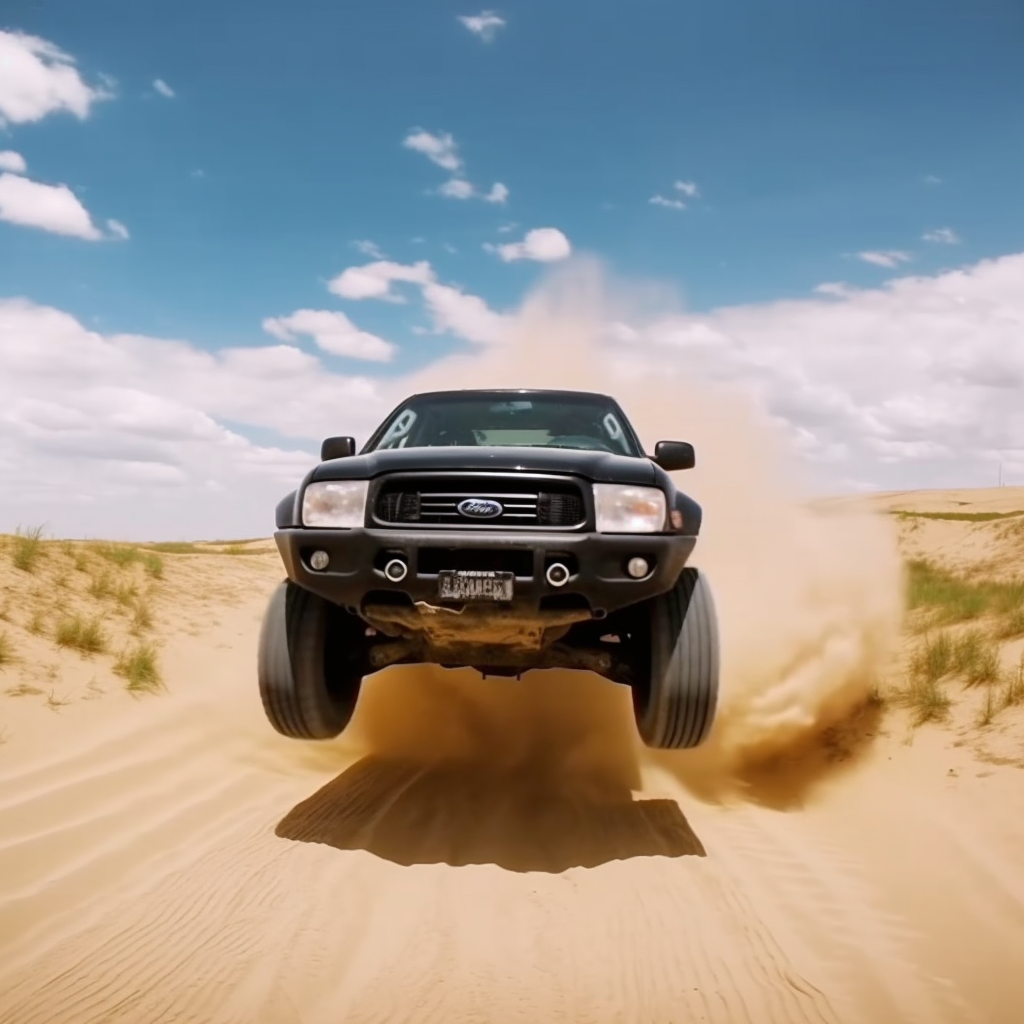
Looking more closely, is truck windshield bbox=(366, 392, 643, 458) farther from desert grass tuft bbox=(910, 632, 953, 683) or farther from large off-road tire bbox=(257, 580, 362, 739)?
desert grass tuft bbox=(910, 632, 953, 683)

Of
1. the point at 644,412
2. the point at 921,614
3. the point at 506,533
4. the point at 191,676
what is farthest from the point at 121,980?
the point at 644,412

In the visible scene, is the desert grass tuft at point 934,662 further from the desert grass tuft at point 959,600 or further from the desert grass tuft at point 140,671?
the desert grass tuft at point 140,671

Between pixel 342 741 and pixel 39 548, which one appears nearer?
pixel 342 741

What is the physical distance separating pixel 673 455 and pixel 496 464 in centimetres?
128

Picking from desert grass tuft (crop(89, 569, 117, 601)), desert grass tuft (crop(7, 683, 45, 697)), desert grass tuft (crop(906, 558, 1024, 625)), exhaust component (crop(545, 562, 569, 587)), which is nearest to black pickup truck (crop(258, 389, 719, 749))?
exhaust component (crop(545, 562, 569, 587))

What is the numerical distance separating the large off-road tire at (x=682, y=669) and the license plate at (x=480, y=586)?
2.48ft

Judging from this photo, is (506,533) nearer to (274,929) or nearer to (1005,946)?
(274,929)

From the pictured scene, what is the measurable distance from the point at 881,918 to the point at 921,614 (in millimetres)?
5855

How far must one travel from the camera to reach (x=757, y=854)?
4031 mm

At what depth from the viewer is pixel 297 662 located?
394 centimetres

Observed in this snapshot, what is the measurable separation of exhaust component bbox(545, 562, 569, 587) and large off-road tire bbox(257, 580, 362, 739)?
1.20 metres

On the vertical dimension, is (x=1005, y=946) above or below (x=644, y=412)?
below

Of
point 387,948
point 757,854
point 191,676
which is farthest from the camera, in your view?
point 191,676

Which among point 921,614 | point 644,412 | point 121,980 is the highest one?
point 644,412
